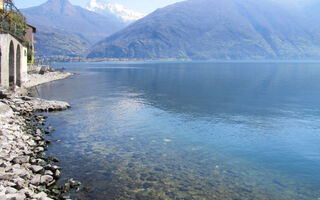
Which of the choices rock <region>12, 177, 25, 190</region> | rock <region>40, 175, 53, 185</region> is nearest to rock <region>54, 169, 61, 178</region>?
rock <region>40, 175, 53, 185</region>

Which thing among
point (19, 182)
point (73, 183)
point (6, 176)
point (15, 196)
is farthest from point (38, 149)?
point (15, 196)

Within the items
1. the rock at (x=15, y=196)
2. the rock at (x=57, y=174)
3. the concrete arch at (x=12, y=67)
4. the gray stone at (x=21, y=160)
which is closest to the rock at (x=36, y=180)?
the rock at (x=57, y=174)

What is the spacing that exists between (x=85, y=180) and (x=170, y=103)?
1150 inches

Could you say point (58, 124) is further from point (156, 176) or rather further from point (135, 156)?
point (156, 176)

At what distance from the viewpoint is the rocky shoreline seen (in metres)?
13.8

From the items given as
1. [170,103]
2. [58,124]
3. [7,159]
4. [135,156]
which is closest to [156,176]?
[135,156]

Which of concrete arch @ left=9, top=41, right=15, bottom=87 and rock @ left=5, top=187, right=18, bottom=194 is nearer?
rock @ left=5, top=187, right=18, bottom=194

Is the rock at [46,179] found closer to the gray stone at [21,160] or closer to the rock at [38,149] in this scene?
the gray stone at [21,160]

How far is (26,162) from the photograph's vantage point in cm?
1769

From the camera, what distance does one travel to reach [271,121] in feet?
110

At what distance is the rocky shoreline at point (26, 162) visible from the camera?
1378 centimetres

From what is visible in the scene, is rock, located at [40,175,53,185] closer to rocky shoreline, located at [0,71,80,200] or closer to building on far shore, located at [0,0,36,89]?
rocky shoreline, located at [0,71,80,200]

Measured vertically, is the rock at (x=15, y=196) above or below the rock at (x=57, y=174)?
above

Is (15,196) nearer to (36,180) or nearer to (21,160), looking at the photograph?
(36,180)
